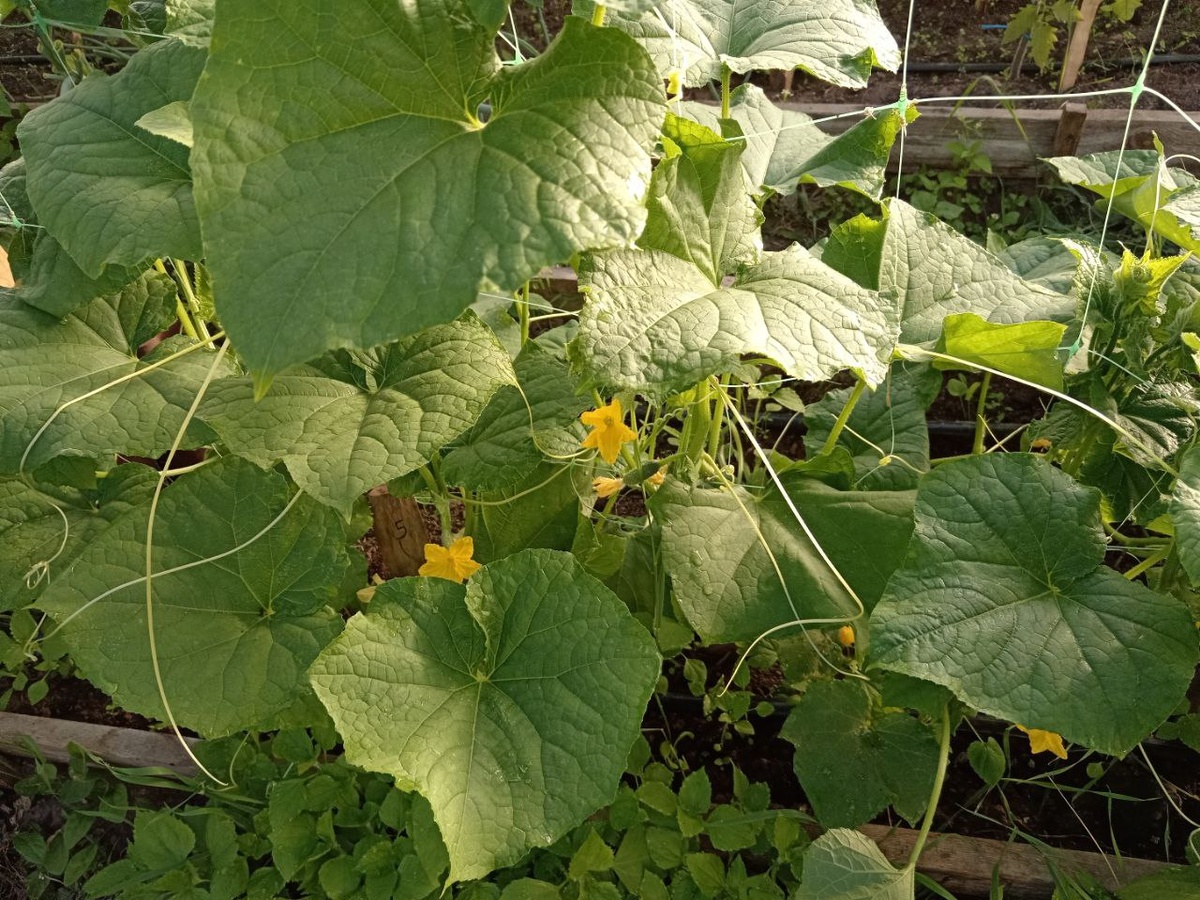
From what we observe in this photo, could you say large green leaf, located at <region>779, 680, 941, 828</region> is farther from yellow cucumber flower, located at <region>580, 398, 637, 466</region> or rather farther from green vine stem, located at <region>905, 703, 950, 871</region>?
yellow cucumber flower, located at <region>580, 398, 637, 466</region>

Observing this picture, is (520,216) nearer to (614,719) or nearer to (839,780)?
(614,719)

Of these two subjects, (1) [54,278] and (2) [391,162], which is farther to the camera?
(1) [54,278]

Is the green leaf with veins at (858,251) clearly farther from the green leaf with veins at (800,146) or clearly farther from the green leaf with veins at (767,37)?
the green leaf with veins at (767,37)

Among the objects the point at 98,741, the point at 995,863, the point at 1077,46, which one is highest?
the point at 1077,46

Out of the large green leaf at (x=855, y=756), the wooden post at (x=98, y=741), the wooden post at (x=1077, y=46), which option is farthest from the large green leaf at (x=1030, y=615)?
the wooden post at (x=1077, y=46)

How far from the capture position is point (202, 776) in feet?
5.52

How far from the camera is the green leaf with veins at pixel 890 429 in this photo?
142 centimetres

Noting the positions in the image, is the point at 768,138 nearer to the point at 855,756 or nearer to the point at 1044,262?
the point at 1044,262

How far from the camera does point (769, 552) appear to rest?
3.98 feet

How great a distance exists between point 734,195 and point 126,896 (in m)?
1.47

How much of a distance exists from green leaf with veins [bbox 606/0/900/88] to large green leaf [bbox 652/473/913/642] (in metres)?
0.53

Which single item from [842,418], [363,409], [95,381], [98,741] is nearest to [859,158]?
[842,418]

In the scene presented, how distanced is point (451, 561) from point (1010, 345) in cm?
78

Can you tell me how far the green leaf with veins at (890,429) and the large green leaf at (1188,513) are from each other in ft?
1.27
